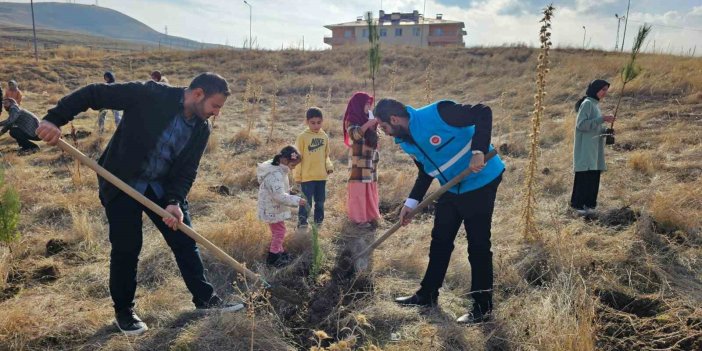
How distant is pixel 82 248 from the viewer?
13.4ft

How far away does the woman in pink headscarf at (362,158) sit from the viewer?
4465mm

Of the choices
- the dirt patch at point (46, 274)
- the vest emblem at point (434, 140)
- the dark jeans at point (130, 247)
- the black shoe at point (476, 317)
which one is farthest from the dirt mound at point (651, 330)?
the dirt patch at point (46, 274)

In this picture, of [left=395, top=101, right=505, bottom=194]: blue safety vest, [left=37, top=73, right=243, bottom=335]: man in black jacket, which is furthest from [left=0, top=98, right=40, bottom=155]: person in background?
[left=395, top=101, right=505, bottom=194]: blue safety vest

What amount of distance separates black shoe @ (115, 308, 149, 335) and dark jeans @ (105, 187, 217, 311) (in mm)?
39

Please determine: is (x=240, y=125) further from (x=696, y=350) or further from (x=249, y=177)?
(x=696, y=350)

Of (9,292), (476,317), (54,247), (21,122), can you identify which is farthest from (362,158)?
(9,292)

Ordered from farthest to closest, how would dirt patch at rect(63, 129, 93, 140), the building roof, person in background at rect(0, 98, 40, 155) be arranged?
the building roof, dirt patch at rect(63, 129, 93, 140), person in background at rect(0, 98, 40, 155)

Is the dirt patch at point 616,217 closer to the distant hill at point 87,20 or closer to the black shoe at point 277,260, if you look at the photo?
the black shoe at point 277,260

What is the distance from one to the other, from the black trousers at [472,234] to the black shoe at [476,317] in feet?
0.09

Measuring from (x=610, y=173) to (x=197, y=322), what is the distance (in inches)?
236

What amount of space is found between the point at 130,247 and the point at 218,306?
76 cm

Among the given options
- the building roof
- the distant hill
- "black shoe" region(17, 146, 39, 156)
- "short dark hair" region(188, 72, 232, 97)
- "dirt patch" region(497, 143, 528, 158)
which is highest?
the distant hill

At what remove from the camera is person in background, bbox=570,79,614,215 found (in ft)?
15.8

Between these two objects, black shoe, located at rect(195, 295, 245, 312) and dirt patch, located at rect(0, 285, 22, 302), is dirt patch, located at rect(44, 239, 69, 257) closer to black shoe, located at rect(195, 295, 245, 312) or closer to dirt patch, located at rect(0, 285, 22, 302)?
dirt patch, located at rect(0, 285, 22, 302)
